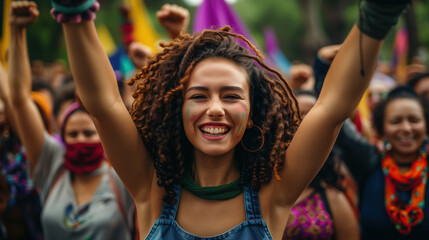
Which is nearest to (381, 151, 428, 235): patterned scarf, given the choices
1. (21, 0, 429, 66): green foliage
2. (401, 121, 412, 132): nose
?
(401, 121, 412, 132): nose

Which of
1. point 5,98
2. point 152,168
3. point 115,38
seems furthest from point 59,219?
point 115,38

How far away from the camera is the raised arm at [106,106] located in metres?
1.64

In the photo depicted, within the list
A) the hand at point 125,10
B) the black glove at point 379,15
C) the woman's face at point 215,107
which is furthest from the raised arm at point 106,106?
the hand at point 125,10

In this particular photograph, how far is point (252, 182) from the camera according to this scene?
2.05 metres

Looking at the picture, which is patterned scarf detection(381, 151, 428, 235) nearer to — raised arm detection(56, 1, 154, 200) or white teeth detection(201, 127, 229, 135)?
white teeth detection(201, 127, 229, 135)

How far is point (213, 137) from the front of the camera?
6.43ft

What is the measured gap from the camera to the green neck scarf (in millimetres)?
2029

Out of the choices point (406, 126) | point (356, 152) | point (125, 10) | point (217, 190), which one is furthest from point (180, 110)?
point (125, 10)

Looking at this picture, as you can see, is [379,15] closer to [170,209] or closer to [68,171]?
[170,209]

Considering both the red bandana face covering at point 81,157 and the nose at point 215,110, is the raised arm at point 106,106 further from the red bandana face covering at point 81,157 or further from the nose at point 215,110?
the red bandana face covering at point 81,157

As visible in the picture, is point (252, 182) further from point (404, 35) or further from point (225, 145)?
point (404, 35)

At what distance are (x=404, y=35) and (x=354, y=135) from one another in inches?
400

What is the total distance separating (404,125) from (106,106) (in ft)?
8.68

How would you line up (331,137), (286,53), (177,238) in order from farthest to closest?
(286,53) → (177,238) → (331,137)
